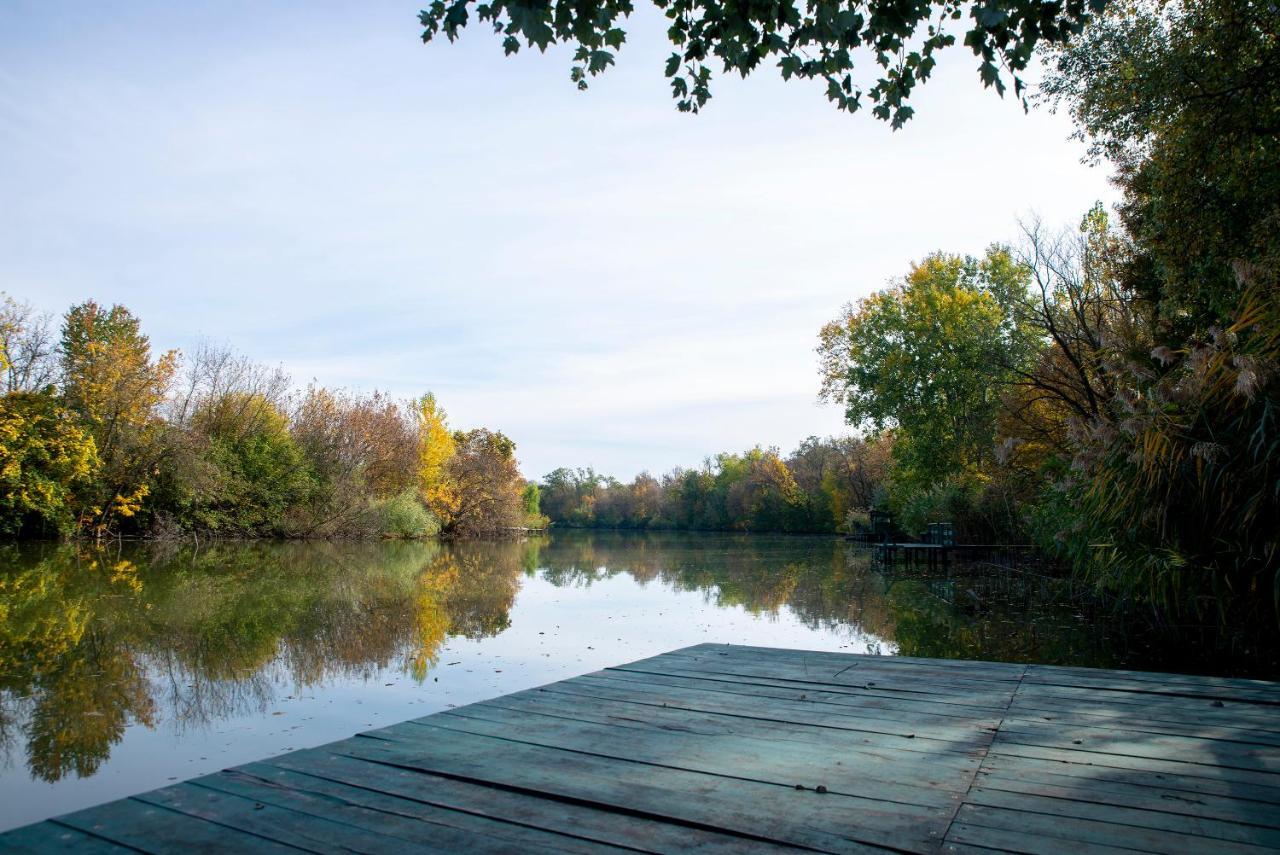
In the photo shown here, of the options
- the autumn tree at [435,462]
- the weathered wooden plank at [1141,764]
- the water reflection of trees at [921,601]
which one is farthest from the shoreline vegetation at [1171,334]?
the autumn tree at [435,462]

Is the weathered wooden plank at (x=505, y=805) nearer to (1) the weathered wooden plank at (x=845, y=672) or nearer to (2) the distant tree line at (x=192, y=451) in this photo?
(1) the weathered wooden plank at (x=845, y=672)

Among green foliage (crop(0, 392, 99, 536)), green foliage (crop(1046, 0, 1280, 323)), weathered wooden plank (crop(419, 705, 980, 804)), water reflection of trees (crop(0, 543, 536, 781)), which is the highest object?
green foliage (crop(1046, 0, 1280, 323))

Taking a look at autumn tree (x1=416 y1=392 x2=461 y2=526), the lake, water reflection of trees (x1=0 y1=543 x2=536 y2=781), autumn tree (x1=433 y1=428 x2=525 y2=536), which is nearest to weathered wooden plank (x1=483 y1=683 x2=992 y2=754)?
the lake

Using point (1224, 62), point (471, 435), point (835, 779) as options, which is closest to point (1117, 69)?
point (1224, 62)

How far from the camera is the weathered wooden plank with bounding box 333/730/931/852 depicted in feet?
6.84

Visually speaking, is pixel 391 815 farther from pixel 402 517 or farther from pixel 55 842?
pixel 402 517

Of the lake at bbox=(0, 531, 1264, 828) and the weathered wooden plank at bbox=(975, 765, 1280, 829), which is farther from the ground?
the weathered wooden plank at bbox=(975, 765, 1280, 829)

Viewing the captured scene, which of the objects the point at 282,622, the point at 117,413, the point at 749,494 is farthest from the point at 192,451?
the point at 749,494

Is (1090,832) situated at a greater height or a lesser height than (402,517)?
lesser

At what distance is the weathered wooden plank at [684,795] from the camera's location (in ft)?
6.84

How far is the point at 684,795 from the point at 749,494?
62407 millimetres

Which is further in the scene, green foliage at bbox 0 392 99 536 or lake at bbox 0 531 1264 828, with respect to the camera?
green foliage at bbox 0 392 99 536

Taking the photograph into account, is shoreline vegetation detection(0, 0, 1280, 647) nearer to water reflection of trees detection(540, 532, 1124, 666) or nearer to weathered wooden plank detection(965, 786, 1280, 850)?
water reflection of trees detection(540, 532, 1124, 666)

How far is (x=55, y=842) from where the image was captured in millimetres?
2012
